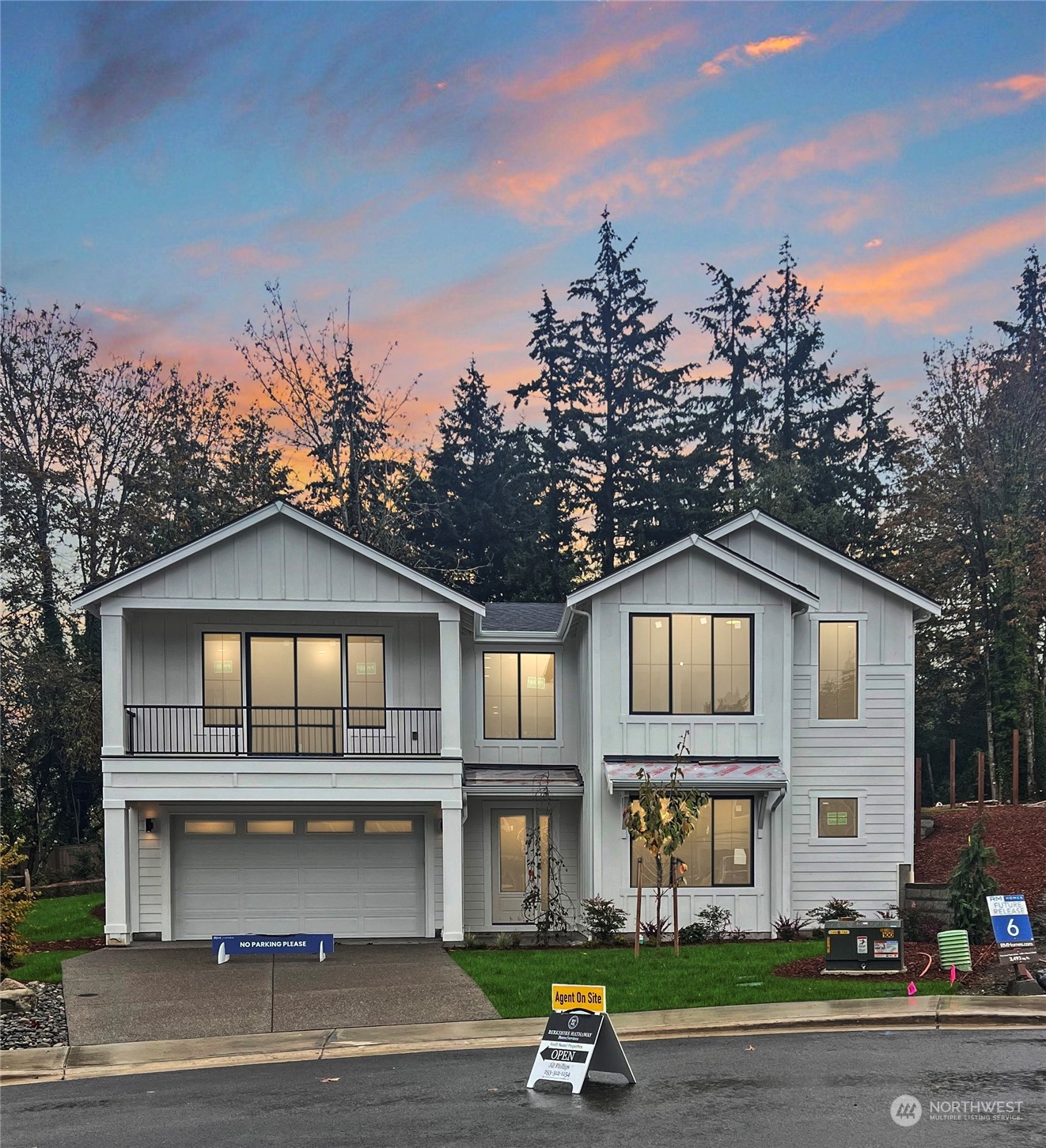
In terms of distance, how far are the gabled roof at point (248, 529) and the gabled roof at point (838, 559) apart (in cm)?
597

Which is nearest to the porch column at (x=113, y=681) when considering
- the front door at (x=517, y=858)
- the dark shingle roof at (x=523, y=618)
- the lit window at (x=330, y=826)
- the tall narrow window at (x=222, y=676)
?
the tall narrow window at (x=222, y=676)

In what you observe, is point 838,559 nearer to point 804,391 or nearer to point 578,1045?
point 578,1045

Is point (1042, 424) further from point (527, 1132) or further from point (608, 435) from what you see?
point (527, 1132)

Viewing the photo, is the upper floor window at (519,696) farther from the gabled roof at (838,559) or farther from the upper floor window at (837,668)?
the upper floor window at (837,668)

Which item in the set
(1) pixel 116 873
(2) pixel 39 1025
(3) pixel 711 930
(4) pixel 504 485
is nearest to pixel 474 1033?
(2) pixel 39 1025

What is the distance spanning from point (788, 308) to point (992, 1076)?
1918 inches

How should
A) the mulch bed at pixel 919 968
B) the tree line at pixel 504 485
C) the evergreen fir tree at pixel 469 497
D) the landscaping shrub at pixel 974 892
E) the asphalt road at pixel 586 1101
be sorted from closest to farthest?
1. the asphalt road at pixel 586 1101
2. the mulch bed at pixel 919 968
3. the landscaping shrub at pixel 974 892
4. the tree line at pixel 504 485
5. the evergreen fir tree at pixel 469 497

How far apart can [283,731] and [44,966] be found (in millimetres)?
5967

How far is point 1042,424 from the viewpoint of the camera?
37625 mm

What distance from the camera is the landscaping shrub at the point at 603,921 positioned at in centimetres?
1998

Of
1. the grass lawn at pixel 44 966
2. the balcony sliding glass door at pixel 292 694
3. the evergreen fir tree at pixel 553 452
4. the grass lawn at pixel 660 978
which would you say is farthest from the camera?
the evergreen fir tree at pixel 553 452

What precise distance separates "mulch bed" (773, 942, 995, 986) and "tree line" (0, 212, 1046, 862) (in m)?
18.7

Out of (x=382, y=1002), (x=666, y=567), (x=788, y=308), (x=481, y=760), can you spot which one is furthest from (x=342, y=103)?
(x=788, y=308)

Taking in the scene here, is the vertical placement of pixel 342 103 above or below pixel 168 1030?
above
